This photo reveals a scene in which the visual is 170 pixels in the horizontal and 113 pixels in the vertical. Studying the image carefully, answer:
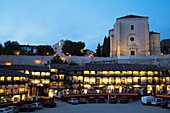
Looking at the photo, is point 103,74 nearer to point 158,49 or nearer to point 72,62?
point 72,62

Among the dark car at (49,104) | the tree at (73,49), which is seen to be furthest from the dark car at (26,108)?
the tree at (73,49)

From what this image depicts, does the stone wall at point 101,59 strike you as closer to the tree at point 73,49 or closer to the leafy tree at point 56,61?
the leafy tree at point 56,61

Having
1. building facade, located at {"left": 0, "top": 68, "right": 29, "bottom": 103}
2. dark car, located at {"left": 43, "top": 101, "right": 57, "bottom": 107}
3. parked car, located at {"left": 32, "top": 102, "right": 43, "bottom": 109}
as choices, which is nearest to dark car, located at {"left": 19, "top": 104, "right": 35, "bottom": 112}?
parked car, located at {"left": 32, "top": 102, "right": 43, "bottom": 109}

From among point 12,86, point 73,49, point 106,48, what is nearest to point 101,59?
point 73,49

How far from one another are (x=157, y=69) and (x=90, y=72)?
678 inches

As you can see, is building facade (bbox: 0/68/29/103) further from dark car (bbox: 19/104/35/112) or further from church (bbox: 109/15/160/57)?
church (bbox: 109/15/160/57)

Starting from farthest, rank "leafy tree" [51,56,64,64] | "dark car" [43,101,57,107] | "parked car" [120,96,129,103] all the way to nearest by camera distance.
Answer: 1. "leafy tree" [51,56,64,64]
2. "parked car" [120,96,129,103]
3. "dark car" [43,101,57,107]

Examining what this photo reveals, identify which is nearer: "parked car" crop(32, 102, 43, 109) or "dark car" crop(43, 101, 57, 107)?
"parked car" crop(32, 102, 43, 109)

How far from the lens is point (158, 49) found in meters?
A: 94.9

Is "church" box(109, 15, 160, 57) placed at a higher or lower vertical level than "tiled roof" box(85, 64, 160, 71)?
higher

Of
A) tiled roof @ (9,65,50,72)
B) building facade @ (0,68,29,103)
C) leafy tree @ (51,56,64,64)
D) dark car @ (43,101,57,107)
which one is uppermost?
leafy tree @ (51,56,64,64)

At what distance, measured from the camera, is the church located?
305 feet

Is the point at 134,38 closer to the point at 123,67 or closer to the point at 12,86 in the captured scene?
the point at 123,67

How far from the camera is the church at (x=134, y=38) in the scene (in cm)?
9294
